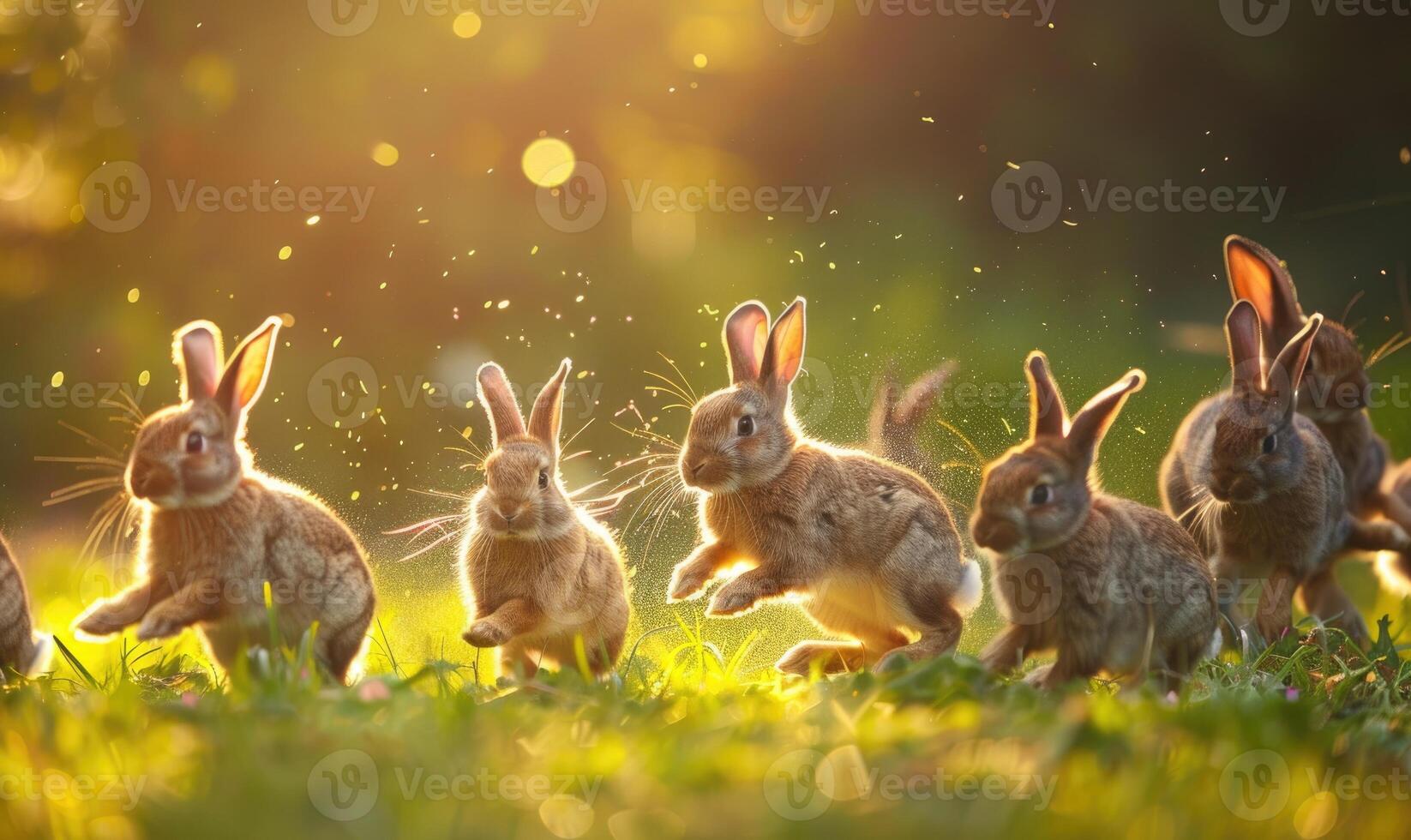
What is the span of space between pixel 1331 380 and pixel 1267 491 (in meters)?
1.21

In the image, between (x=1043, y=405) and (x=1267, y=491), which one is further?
(x=1267, y=491)

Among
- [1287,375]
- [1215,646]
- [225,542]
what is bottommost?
[1215,646]

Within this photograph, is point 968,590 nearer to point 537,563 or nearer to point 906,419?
point 906,419

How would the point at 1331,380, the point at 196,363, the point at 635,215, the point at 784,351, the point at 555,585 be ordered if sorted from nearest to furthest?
the point at 196,363, the point at 555,585, the point at 784,351, the point at 1331,380, the point at 635,215

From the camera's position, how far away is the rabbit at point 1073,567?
12.8 ft

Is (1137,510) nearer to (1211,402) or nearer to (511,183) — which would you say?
(1211,402)

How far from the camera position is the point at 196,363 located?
4.27m

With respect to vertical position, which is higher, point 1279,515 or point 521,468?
point 521,468

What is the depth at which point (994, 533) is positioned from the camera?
12.7 ft

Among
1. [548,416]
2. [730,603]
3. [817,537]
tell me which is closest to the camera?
[730,603]

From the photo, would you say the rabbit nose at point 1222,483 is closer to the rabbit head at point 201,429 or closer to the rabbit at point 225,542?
the rabbit at point 225,542

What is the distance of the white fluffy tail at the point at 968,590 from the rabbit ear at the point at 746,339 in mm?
1092

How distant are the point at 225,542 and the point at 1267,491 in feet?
12.0

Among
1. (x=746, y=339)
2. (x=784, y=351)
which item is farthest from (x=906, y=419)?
(x=746, y=339)
